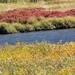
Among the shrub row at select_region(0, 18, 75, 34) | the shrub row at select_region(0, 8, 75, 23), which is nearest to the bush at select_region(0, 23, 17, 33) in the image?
the shrub row at select_region(0, 18, 75, 34)

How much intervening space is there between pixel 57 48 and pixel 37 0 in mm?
54018

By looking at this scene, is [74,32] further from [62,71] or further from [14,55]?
[62,71]

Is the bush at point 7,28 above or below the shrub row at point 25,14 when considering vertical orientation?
above

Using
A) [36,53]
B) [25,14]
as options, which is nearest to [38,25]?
[25,14]

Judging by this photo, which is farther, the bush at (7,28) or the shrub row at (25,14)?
the shrub row at (25,14)

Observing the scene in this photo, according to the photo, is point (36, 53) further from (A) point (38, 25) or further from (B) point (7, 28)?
(A) point (38, 25)

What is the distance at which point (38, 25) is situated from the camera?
4197 cm

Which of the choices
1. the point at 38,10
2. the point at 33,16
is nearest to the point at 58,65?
Result: the point at 33,16

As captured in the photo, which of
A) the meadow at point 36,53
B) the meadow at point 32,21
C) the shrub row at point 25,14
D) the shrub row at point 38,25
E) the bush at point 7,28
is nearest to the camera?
the meadow at point 36,53

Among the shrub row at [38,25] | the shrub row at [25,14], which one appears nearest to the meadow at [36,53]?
the shrub row at [38,25]

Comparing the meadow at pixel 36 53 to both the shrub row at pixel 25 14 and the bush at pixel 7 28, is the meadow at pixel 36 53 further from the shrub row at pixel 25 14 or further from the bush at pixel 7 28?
the shrub row at pixel 25 14

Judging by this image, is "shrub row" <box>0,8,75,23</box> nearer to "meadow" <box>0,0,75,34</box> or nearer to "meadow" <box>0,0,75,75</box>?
"meadow" <box>0,0,75,34</box>

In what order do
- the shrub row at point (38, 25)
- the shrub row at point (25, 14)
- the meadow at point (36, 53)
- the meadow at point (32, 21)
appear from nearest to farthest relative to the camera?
the meadow at point (36, 53)
the shrub row at point (38, 25)
the meadow at point (32, 21)
the shrub row at point (25, 14)

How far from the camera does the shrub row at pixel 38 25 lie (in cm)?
4072
